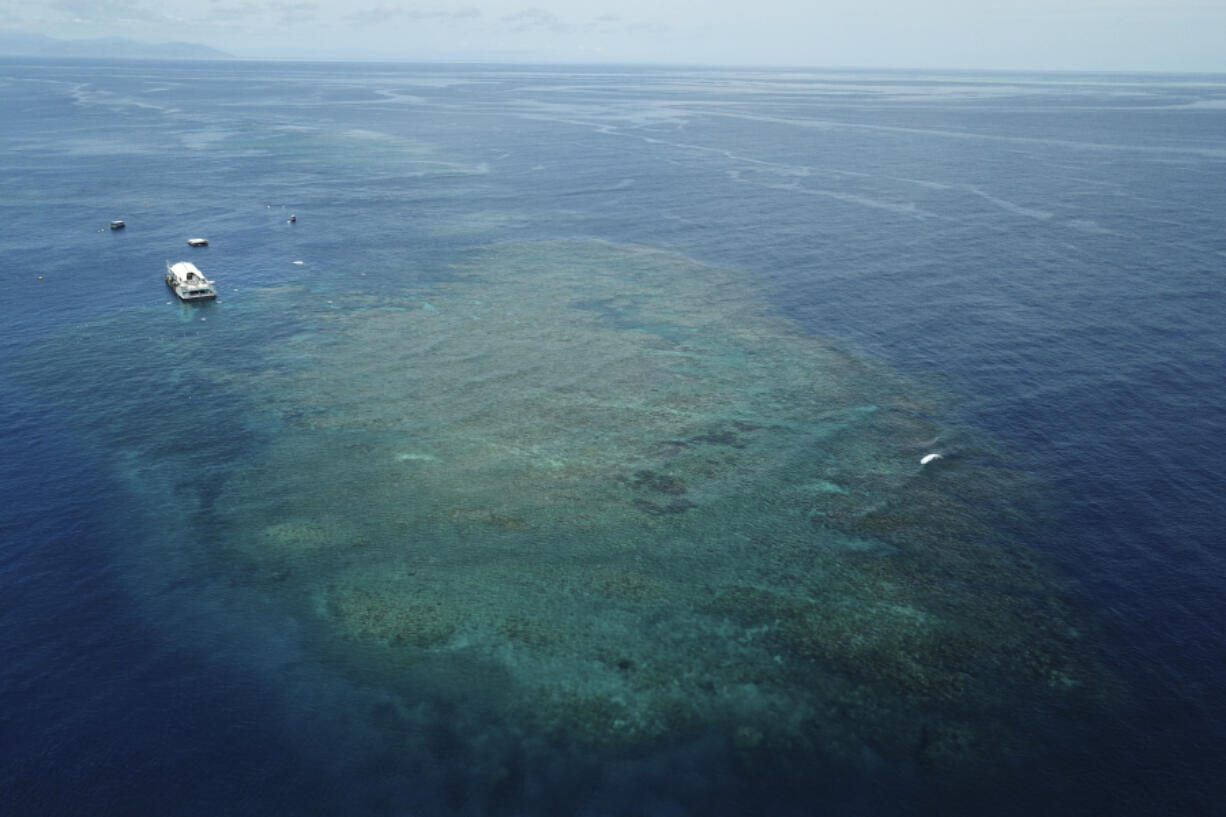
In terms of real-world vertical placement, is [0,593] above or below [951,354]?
below

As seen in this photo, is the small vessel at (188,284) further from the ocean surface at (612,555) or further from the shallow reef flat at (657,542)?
the shallow reef flat at (657,542)

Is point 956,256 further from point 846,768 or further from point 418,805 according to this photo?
point 418,805

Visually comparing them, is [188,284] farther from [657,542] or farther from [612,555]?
[657,542]

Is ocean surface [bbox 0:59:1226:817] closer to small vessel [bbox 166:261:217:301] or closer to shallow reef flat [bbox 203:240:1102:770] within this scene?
shallow reef flat [bbox 203:240:1102:770]

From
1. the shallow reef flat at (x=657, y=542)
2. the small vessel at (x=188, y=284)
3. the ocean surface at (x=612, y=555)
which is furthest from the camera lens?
the small vessel at (x=188, y=284)

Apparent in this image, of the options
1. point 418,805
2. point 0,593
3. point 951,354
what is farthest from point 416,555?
point 951,354

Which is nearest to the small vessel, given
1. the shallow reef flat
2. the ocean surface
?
the ocean surface

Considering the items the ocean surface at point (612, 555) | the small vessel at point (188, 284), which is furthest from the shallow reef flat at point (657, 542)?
the small vessel at point (188, 284)

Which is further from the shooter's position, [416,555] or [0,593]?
[416,555]
